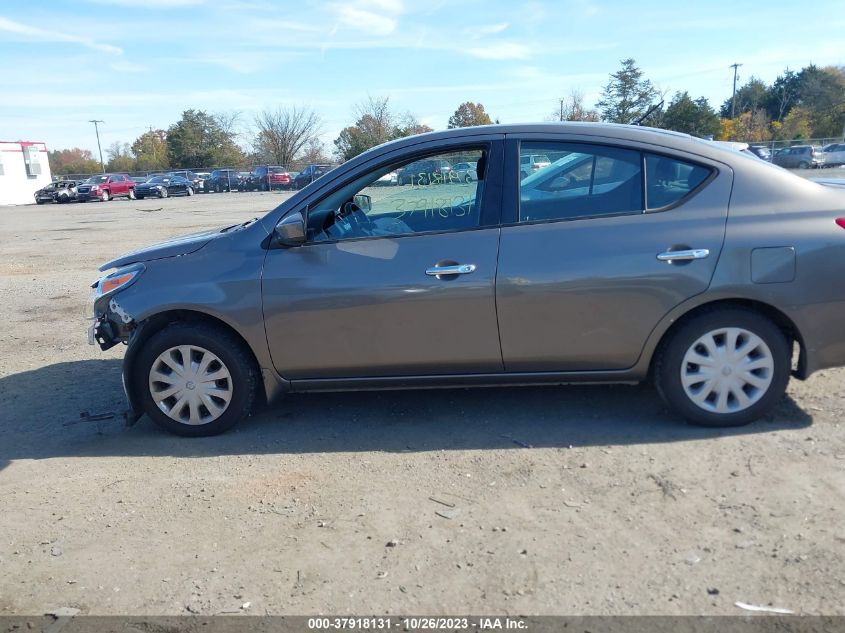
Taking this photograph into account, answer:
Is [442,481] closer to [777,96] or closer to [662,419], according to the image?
[662,419]

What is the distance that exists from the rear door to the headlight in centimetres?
238

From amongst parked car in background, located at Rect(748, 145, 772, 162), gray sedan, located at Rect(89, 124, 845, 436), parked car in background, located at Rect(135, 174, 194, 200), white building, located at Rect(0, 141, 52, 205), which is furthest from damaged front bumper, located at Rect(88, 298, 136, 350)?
white building, located at Rect(0, 141, 52, 205)

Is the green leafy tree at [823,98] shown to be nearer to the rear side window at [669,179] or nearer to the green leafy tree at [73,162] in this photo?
the rear side window at [669,179]

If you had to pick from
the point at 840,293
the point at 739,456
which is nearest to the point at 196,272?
the point at 739,456

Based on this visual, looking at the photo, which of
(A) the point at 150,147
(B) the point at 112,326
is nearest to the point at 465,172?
(B) the point at 112,326

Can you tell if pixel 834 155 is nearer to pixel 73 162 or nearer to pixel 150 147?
pixel 150 147

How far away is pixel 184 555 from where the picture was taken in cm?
327

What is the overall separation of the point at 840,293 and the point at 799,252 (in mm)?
346

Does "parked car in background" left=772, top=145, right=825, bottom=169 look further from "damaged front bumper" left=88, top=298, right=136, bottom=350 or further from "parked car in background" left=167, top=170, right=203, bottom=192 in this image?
"damaged front bumper" left=88, top=298, right=136, bottom=350

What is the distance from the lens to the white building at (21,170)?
51031 mm

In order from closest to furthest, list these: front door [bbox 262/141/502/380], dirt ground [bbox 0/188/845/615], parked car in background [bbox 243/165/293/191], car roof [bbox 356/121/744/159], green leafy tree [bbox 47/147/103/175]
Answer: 1. dirt ground [bbox 0/188/845/615]
2. front door [bbox 262/141/502/380]
3. car roof [bbox 356/121/744/159]
4. parked car in background [bbox 243/165/293/191]
5. green leafy tree [bbox 47/147/103/175]

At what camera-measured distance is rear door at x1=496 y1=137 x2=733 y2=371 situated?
13.5 feet

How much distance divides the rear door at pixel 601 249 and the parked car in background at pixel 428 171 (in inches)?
16.2

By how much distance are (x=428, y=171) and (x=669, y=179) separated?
4.89 ft
